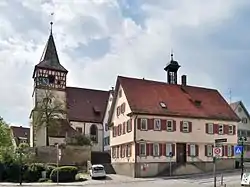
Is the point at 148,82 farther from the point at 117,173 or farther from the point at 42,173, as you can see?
the point at 42,173

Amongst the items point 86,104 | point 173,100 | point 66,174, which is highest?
point 86,104

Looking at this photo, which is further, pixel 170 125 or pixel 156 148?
pixel 170 125

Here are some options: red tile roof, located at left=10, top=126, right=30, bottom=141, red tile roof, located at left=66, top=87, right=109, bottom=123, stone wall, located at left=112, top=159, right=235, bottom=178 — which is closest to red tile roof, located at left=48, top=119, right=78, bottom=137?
red tile roof, located at left=66, top=87, right=109, bottom=123

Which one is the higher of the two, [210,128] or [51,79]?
[51,79]

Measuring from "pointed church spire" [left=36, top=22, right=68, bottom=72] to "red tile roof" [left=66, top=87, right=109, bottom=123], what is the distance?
17.2ft

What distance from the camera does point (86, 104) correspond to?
264 feet

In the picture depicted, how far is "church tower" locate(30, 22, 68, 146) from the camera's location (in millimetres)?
72125

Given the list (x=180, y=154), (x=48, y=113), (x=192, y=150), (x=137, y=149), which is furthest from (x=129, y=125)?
(x=48, y=113)

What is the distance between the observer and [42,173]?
4947cm

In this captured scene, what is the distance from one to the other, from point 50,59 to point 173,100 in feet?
97.8

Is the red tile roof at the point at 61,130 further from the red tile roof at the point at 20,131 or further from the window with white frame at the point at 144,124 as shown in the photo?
the red tile roof at the point at 20,131

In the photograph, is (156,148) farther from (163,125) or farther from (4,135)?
(4,135)

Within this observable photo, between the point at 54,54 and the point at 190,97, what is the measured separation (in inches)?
1189

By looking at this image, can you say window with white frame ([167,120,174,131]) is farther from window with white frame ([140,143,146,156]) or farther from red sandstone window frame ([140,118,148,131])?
window with white frame ([140,143,146,156])
